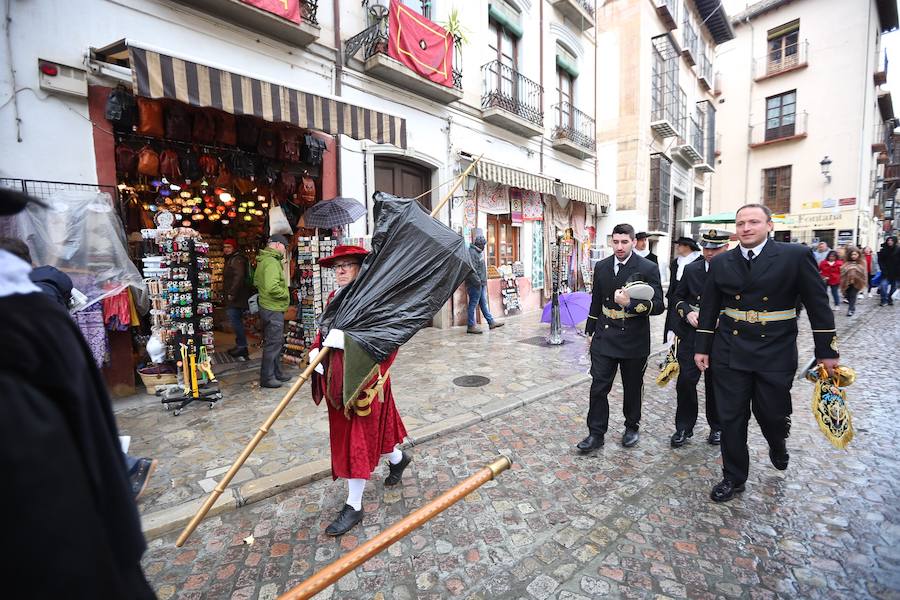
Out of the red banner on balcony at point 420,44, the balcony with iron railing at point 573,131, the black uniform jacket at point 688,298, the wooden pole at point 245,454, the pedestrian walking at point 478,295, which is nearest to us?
the wooden pole at point 245,454

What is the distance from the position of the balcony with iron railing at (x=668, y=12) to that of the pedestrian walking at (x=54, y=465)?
19.5 meters

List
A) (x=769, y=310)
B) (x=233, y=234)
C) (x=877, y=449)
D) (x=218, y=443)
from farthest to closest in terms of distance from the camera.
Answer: (x=233, y=234) → (x=218, y=443) → (x=877, y=449) → (x=769, y=310)

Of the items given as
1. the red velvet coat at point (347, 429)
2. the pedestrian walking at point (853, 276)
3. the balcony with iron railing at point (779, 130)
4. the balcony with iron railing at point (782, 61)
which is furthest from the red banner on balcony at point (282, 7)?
the balcony with iron railing at point (782, 61)

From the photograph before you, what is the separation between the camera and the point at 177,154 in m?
5.83

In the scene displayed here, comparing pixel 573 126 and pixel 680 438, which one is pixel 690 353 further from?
pixel 573 126

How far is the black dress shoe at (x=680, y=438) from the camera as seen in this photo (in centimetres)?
403

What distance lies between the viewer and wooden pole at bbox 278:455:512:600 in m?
1.59

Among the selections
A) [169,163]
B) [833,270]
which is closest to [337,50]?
[169,163]

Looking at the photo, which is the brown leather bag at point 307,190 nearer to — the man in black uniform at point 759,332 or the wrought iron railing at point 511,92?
the wrought iron railing at point 511,92

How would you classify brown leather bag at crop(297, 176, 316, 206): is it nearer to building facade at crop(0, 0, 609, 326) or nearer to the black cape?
building facade at crop(0, 0, 609, 326)

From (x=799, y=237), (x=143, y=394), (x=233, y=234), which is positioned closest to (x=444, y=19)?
(x=233, y=234)

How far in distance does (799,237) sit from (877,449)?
78.6 feet

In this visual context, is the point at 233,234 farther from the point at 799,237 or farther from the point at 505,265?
the point at 799,237

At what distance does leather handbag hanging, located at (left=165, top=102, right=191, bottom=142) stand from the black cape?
559 cm
